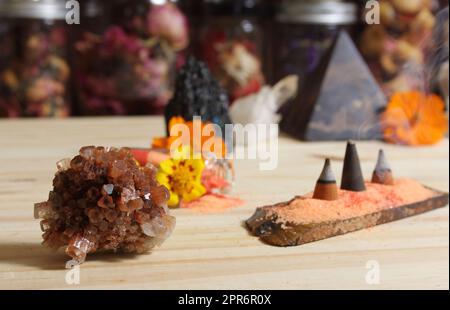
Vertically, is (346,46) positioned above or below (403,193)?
above

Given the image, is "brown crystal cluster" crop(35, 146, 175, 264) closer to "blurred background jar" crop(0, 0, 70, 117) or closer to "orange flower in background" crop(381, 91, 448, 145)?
"orange flower in background" crop(381, 91, 448, 145)

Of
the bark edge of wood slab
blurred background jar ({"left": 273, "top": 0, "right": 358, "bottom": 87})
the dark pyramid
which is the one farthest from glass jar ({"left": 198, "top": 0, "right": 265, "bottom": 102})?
the bark edge of wood slab

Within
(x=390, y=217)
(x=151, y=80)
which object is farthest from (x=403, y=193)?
(x=151, y=80)

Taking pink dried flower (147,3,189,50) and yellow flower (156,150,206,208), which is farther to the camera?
pink dried flower (147,3,189,50)

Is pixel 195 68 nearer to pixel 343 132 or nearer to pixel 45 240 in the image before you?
pixel 343 132

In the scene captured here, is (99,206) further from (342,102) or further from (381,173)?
(342,102)

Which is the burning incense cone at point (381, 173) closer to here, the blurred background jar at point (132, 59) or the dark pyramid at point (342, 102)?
the dark pyramid at point (342, 102)

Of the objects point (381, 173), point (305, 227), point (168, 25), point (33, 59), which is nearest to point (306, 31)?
point (168, 25)
